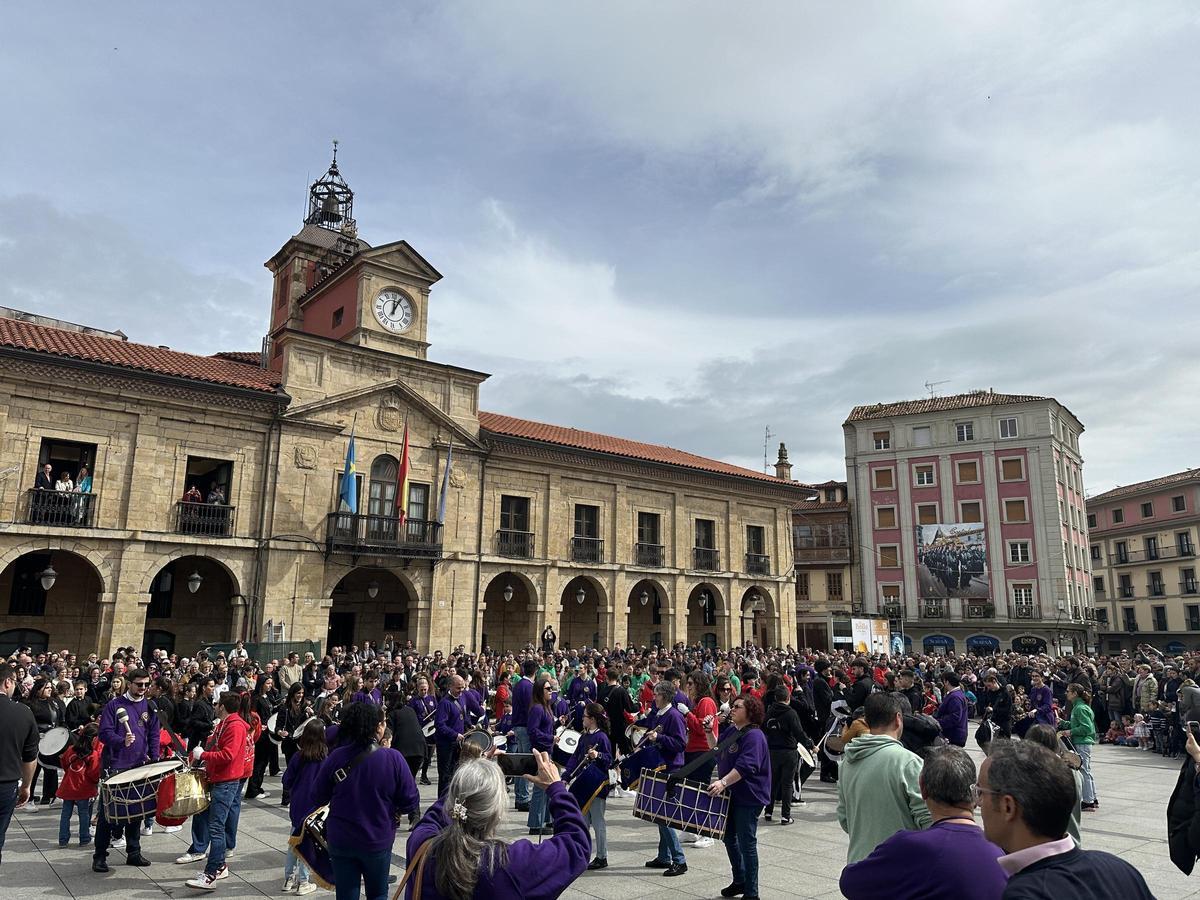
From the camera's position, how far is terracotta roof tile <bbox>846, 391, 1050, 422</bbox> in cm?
4834

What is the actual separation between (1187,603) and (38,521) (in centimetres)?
5960

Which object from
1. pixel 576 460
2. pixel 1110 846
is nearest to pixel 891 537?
pixel 576 460

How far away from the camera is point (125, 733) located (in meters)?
8.05

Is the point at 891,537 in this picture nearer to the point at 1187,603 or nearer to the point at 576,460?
the point at 1187,603

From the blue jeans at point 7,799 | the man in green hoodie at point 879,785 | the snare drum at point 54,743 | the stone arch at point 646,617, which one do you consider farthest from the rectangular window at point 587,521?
the man in green hoodie at point 879,785

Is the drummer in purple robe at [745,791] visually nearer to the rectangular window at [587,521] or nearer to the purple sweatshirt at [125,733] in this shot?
the purple sweatshirt at [125,733]

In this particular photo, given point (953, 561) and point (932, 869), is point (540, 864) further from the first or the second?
point (953, 561)

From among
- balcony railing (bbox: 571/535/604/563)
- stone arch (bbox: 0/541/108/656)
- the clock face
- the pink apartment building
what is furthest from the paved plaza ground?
the pink apartment building

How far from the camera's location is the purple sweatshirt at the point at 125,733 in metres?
7.98

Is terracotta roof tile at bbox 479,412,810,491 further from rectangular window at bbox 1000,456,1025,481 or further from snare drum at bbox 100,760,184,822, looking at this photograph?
snare drum at bbox 100,760,184,822

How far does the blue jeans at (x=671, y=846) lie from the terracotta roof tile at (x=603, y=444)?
70.5ft

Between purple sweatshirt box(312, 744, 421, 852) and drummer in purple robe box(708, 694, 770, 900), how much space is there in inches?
105

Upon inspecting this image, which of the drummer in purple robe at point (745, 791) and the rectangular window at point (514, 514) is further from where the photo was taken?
the rectangular window at point (514, 514)

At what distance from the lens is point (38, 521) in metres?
19.9
